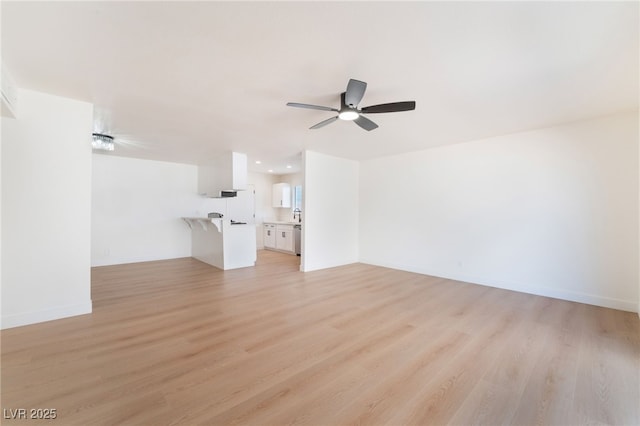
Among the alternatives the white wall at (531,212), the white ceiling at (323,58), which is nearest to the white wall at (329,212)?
the white wall at (531,212)

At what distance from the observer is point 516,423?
151cm

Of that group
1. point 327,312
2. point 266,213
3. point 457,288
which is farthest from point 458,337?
point 266,213

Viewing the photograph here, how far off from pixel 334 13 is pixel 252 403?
256cm

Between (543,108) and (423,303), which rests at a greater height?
(543,108)

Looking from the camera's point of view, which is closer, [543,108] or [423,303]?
[543,108]

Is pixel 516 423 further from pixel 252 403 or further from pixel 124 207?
pixel 124 207

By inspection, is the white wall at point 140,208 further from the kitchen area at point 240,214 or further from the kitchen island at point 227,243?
the kitchen island at point 227,243

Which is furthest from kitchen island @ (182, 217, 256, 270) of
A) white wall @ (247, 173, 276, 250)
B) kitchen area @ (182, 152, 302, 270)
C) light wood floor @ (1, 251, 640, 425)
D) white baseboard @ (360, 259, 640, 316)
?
white baseboard @ (360, 259, 640, 316)

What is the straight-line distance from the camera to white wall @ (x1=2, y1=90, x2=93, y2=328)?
2672 millimetres

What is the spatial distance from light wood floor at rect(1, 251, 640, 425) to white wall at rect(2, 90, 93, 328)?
31cm

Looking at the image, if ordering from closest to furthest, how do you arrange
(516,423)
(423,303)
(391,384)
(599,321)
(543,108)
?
(516,423) < (391,384) < (599,321) < (543,108) < (423,303)

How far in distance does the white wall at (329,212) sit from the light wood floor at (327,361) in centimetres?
184

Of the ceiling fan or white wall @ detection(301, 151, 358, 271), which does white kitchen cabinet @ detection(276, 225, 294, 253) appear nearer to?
white wall @ detection(301, 151, 358, 271)

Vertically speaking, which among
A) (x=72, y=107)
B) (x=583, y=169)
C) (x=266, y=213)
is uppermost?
(x=72, y=107)
